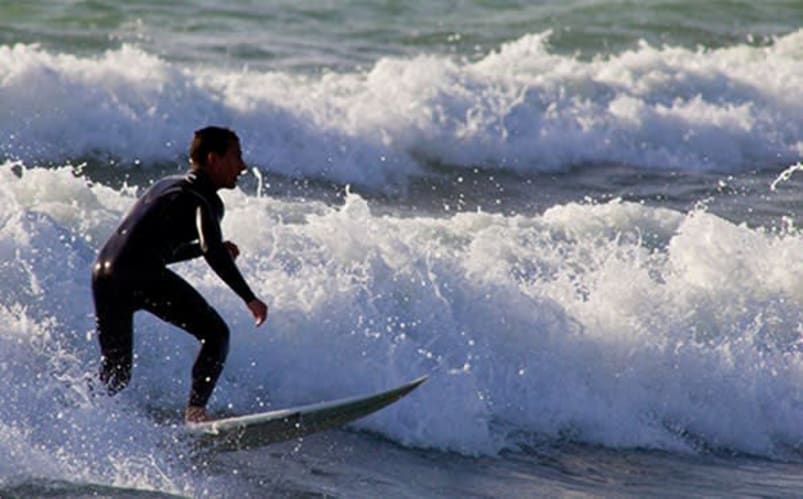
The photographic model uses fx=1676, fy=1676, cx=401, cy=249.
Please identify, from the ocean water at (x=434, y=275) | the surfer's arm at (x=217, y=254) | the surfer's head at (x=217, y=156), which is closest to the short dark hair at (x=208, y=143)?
the surfer's head at (x=217, y=156)

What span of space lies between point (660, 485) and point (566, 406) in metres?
1.08

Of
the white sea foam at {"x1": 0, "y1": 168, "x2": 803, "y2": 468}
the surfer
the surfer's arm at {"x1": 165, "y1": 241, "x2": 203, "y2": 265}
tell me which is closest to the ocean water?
the white sea foam at {"x1": 0, "y1": 168, "x2": 803, "y2": 468}

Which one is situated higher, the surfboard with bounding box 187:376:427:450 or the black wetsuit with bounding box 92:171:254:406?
the black wetsuit with bounding box 92:171:254:406

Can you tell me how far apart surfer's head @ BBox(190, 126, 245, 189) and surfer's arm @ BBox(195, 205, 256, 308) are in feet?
0.67

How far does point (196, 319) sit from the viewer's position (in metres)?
7.94

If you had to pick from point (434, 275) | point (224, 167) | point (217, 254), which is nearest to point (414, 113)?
point (434, 275)

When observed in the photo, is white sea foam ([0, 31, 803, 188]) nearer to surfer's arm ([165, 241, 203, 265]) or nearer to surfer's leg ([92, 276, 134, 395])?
surfer's leg ([92, 276, 134, 395])

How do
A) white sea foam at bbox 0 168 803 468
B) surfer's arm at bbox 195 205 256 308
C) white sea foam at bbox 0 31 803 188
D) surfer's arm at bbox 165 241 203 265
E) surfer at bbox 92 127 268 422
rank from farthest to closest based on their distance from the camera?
white sea foam at bbox 0 31 803 188
white sea foam at bbox 0 168 803 468
surfer's arm at bbox 165 241 203 265
surfer at bbox 92 127 268 422
surfer's arm at bbox 195 205 256 308

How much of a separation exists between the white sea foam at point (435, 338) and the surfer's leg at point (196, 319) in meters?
0.48

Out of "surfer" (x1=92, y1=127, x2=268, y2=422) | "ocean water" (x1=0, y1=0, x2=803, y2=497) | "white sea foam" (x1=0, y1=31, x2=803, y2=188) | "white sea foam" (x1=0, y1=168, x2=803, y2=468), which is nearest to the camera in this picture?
"surfer" (x1=92, y1=127, x2=268, y2=422)

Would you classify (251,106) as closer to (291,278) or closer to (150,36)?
(150,36)

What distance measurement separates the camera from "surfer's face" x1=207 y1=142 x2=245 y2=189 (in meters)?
7.74

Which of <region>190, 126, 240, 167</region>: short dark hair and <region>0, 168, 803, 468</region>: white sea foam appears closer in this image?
<region>190, 126, 240, 167</region>: short dark hair

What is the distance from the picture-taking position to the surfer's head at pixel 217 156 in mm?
7739
